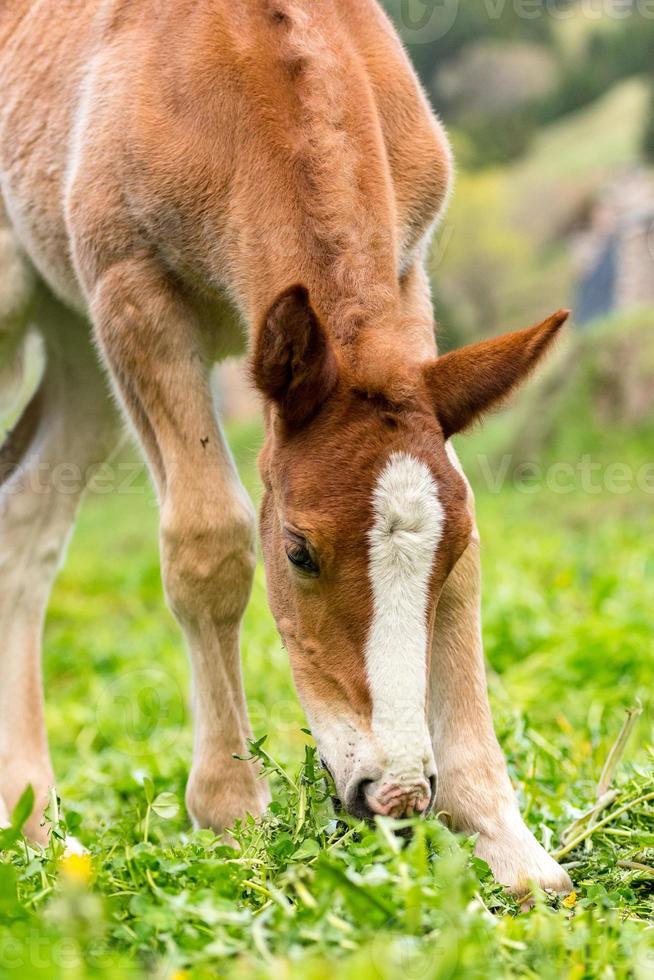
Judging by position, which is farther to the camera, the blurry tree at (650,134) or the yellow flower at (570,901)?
the blurry tree at (650,134)

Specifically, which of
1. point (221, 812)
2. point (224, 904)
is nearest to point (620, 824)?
point (221, 812)

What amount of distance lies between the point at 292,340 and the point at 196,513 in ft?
2.58

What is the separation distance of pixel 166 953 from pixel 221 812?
1293 millimetres

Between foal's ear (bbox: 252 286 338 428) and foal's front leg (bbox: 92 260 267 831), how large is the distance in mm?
598

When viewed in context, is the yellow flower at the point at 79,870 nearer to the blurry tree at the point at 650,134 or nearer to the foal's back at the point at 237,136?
the foal's back at the point at 237,136

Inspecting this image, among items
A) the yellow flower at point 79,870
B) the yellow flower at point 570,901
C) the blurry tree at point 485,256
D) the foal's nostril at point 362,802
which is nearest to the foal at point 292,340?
the foal's nostril at point 362,802

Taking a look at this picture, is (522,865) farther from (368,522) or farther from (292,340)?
(292,340)

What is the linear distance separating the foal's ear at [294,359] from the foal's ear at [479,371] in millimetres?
259

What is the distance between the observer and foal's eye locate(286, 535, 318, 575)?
9.69 ft

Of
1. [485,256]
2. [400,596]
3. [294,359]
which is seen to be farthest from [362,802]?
[485,256]

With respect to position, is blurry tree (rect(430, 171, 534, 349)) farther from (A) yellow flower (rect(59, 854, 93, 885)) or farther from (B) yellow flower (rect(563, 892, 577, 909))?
(A) yellow flower (rect(59, 854, 93, 885))

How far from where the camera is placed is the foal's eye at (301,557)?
116 inches

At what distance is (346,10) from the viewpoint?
12.3 ft

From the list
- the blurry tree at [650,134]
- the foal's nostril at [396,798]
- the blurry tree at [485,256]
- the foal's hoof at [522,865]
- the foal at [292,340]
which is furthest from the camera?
the blurry tree at [485,256]
